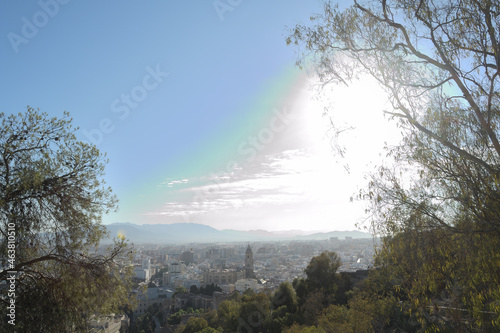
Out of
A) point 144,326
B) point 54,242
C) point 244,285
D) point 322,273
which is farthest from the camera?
point 244,285

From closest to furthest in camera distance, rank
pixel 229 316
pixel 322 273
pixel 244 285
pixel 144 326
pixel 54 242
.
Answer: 1. pixel 54 242
2. pixel 229 316
3. pixel 322 273
4. pixel 144 326
5. pixel 244 285

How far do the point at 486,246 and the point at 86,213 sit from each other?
5.51m

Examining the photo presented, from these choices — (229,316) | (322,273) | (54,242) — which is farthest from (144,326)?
(54,242)

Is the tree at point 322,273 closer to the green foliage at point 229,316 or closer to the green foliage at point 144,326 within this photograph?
the green foliage at point 229,316

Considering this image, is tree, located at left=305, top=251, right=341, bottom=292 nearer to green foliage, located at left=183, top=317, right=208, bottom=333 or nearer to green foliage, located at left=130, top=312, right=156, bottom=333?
green foliage, located at left=183, top=317, right=208, bottom=333

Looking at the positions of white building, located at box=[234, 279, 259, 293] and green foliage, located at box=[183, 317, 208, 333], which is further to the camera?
white building, located at box=[234, 279, 259, 293]

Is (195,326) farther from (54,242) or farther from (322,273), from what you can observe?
(54,242)

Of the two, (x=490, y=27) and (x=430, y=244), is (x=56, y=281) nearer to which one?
(x=430, y=244)

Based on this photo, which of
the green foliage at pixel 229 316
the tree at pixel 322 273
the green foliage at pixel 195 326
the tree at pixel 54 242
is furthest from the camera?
the tree at pixel 322 273

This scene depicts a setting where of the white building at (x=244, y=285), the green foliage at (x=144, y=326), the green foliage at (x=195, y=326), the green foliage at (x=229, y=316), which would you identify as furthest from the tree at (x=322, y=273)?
the white building at (x=244, y=285)

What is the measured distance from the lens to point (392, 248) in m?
4.36

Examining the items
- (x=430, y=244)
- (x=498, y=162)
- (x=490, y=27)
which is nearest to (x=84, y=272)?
(x=430, y=244)

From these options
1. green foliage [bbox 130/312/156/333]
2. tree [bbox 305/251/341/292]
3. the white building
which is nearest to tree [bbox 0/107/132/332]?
tree [bbox 305/251/341/292]

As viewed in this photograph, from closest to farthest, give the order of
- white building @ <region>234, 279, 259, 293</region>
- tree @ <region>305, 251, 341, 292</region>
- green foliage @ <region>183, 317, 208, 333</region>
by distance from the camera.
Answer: green foliage @ <region>183, 317, 208, 333</region> < tree @ <region>305, 251, 341, 292</region> < white building @ <region>234, 279, 259, 293</region>
